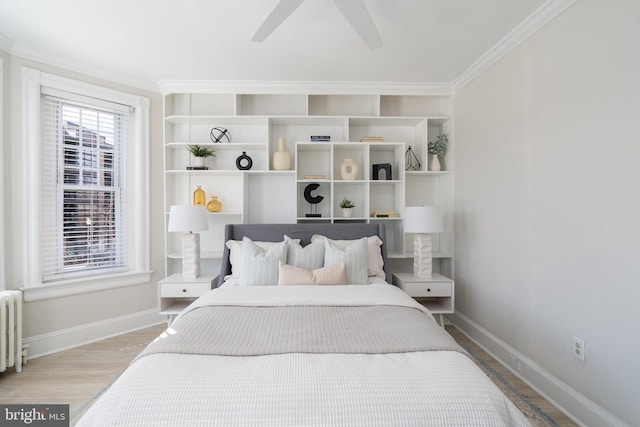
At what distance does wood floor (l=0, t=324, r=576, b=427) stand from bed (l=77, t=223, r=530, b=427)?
1.11 meters

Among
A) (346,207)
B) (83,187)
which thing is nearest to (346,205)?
(346,207)

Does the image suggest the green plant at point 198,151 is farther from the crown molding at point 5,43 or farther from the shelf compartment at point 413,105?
the shelf compartment at point 413,105

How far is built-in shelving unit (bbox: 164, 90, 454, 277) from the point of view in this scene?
10.8ft

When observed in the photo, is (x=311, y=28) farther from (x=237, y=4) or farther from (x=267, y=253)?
(x=267, y=253)

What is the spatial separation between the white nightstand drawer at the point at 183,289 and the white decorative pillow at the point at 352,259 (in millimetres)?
1212

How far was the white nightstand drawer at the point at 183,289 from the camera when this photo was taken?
9.08 ft

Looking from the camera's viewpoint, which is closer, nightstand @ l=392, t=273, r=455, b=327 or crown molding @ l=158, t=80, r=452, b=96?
nightstand @ l=392, t=273, r=455, b=327

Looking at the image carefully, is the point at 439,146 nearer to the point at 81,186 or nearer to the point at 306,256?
the point at 306,256

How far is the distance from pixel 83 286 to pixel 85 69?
6.74 feet

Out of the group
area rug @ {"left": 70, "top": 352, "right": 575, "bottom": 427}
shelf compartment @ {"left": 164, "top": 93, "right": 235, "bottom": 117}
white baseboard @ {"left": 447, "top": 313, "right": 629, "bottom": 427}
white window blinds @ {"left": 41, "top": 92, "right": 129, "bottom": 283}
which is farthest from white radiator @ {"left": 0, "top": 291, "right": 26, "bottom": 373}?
white baseboard @ {"left": 447, "top": 313, "right": 629, "bottom": 427}

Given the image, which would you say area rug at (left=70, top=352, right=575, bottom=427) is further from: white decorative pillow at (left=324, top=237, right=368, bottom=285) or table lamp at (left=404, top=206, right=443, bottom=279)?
white decorative pillow at (left=324, top=237, right=368, bottom=285)

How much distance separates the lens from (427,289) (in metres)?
2.82

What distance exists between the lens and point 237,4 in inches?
76.2

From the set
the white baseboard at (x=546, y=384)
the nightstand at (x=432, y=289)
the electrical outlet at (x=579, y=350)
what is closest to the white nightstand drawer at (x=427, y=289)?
the nightstand at (x=432, y=289)
